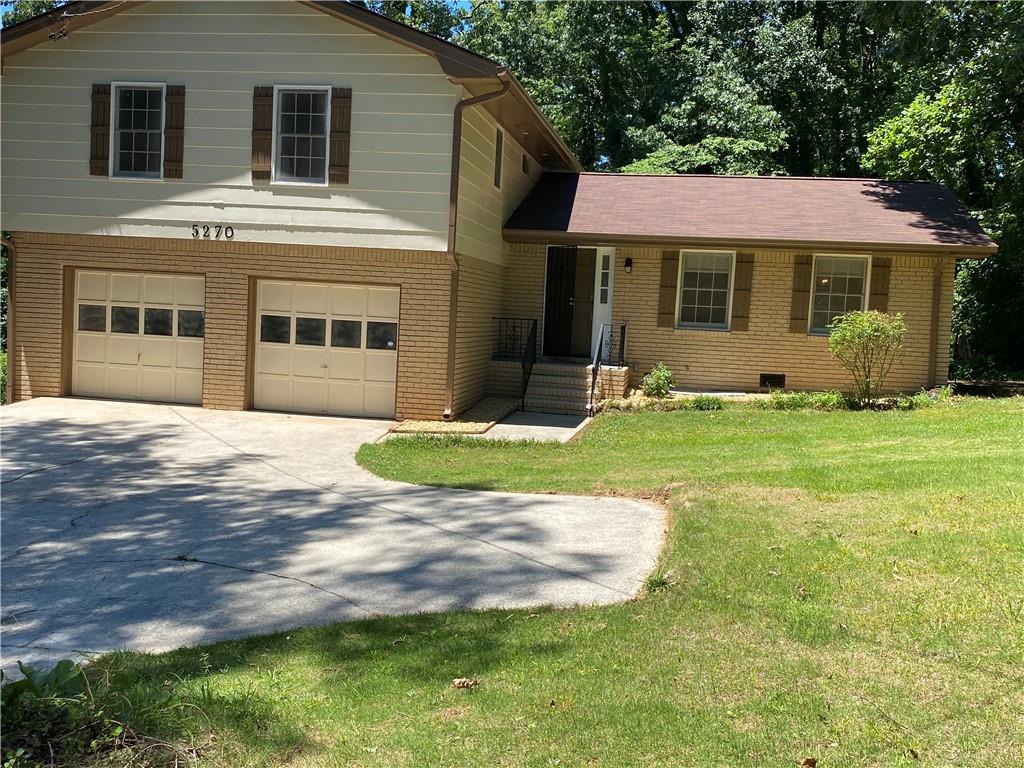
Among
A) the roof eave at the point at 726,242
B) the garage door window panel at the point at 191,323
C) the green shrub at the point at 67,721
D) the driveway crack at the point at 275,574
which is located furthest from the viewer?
the roof eave at the point at 726,242

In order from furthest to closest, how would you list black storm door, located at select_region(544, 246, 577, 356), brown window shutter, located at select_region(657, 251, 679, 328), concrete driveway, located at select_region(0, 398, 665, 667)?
black storm door, located at select_region(544, 246, 577, 356)
brown window shutter, located at select_region(657, 251, 679, 328)
concrete driveway, located at select_region(0, 398, 665, 667)

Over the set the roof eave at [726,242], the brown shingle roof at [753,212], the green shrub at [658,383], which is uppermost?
the brown shingle roof at [753,212]

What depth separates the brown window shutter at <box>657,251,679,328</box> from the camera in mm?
17984

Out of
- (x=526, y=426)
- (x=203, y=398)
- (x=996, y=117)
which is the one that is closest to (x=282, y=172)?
(x=203, y=398)

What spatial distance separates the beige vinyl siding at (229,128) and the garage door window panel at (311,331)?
1.43 m

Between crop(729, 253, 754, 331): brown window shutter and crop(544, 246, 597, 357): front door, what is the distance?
3251mm

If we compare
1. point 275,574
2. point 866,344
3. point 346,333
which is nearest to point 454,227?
point 346,333

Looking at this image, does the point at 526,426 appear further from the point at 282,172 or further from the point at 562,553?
the point at 562,553

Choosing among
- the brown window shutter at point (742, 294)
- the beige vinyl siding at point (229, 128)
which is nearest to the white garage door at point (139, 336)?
the beige vinyl siding at point (229, 128)

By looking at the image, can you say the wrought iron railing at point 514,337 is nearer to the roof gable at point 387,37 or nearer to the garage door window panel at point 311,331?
the garage door window panel at point 311,331

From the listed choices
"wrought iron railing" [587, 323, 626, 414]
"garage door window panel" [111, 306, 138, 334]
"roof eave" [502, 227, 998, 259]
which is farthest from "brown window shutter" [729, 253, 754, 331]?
"garage door window panel" [111, 306, 138, 334]

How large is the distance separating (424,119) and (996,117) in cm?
1365

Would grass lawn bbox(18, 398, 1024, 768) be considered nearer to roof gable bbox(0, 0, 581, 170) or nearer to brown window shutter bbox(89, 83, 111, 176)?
roof gable bbox(0, 0, 581, 170)

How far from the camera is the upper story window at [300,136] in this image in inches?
592
